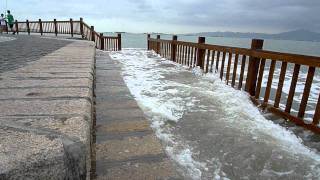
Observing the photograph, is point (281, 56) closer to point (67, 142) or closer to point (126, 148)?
point (126, 148)

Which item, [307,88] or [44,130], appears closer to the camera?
[44,130]

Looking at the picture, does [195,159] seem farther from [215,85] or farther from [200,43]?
[200,43]

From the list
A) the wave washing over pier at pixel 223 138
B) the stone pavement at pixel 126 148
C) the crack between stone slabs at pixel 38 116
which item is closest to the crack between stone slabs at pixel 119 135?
the stone pavement at pixel 126 148

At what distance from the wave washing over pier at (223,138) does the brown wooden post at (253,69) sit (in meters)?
0.22

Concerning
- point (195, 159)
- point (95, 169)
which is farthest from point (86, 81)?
point (195, 159)

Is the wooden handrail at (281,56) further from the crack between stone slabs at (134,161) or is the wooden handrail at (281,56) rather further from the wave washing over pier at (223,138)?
the crack between stone slabs at (134,161)

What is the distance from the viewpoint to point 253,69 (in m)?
4.80

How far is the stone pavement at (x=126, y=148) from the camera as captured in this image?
1.78 metres

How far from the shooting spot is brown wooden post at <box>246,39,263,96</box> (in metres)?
4.75

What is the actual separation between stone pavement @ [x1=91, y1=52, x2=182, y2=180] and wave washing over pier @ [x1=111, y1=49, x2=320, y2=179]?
12.1 inches

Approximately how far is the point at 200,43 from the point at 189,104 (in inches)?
157

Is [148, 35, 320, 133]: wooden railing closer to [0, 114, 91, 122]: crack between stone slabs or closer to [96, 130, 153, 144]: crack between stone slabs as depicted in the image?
[96, 130, 153, 144]: crack between stone slabs

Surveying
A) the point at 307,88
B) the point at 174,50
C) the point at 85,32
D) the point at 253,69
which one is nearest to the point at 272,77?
the point at 253,69

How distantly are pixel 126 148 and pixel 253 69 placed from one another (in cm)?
343
